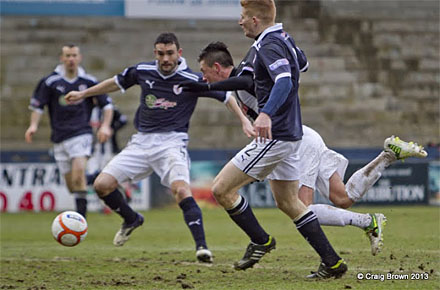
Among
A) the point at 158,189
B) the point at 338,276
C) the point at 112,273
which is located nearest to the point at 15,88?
the point at 158,189

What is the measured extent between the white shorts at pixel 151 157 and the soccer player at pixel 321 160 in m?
1.45

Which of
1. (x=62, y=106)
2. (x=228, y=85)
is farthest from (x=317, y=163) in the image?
(x=62, y=106)

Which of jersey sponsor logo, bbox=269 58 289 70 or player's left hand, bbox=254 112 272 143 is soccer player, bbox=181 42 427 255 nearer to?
jersey sponsor logo, bbox=269 58 289 70

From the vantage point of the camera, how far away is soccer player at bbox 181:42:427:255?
6.88m

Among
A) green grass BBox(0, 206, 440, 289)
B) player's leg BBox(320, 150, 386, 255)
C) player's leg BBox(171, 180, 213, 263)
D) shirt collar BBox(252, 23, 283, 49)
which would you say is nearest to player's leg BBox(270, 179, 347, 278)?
green grass BBox(0, 206, 440, 289)

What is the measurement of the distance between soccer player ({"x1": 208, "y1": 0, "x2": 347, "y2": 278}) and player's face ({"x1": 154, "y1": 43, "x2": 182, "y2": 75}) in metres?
2.20

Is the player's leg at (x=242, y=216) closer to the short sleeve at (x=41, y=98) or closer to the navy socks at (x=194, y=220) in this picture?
the navy socks at (x=194, y=220)

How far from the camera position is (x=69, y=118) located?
12.1 meters

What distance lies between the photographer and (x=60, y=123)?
1212 centimetres

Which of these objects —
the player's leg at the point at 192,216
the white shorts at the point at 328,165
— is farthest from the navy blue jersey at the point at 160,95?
the white shorts at the point at 328,165

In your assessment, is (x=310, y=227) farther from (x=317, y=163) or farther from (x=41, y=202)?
(x=41, y=202)

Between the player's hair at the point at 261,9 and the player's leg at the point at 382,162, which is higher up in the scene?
the player's hair at the point at 261,9

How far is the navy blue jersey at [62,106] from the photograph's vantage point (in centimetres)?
1209

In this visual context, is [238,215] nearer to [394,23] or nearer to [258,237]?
[258,237]
